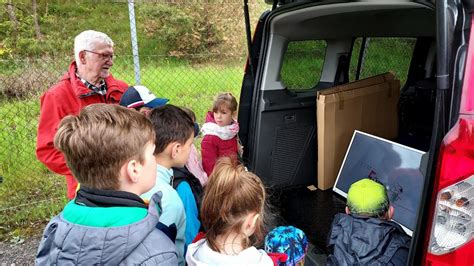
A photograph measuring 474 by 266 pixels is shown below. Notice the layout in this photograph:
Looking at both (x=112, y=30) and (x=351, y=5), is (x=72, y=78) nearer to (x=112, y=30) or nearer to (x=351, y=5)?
(x=351, y=5)

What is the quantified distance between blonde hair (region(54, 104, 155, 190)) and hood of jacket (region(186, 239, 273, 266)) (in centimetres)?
43

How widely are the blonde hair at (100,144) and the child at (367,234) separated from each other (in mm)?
1054

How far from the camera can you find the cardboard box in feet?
10.0

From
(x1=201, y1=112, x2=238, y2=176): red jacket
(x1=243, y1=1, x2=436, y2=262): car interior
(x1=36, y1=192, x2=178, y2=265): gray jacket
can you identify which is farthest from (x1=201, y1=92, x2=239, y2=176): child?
(x1=36, y1=192, x2=178, y2=265): gray jacket

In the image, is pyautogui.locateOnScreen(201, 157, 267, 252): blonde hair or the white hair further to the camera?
the white hair

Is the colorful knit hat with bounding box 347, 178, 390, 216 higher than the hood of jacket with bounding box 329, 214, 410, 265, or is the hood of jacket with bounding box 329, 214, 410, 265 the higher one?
the colorful knit hat with bounding box 347, 178, 390, 216

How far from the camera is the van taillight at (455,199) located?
125 cm

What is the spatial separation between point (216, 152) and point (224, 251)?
75.3 inches

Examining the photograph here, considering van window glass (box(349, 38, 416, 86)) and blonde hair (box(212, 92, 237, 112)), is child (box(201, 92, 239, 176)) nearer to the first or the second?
blonde hair (box(212, 92, 237, 112))

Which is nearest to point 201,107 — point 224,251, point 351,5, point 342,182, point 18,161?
point 18,161

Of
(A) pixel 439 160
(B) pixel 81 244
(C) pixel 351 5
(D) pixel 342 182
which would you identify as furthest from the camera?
(D) pixel 342 182

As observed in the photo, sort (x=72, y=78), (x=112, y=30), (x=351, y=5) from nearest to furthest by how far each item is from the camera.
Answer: (x=351, y=5) → (x=72, y=78) → (x=112, y=30)

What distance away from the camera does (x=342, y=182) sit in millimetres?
3121

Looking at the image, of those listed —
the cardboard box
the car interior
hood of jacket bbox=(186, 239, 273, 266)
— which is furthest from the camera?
the cardboard box
